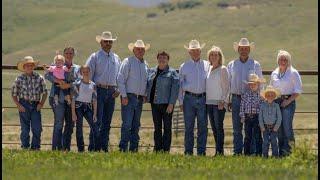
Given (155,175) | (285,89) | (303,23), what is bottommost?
(155,175)

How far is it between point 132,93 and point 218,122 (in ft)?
4.11

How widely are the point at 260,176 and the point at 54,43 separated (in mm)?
116034

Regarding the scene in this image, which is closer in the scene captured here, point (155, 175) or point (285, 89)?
point (155, 175)

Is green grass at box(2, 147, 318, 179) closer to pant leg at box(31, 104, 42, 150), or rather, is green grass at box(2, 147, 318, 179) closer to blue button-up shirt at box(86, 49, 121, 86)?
pant leg at box(31, 104, 42, 150)

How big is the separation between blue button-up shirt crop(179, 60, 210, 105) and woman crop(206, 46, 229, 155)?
86 millimetres

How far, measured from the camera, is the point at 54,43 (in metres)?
124

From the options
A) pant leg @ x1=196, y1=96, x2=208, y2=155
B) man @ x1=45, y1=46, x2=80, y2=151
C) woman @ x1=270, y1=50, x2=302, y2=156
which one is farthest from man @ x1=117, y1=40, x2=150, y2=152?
woman @ x1=270, y1=50, x2=302, y2=156

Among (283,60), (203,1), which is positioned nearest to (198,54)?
(283,60)

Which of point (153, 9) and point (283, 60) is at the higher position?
point (153, 9)

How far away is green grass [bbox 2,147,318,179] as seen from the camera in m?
9.14

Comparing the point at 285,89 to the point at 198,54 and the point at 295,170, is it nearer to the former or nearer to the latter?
the point at 198,54

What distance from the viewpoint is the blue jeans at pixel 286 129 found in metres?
12.5

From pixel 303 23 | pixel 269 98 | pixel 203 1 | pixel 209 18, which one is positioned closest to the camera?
pixel 269 98

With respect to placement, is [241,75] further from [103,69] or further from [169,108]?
[103,69]
